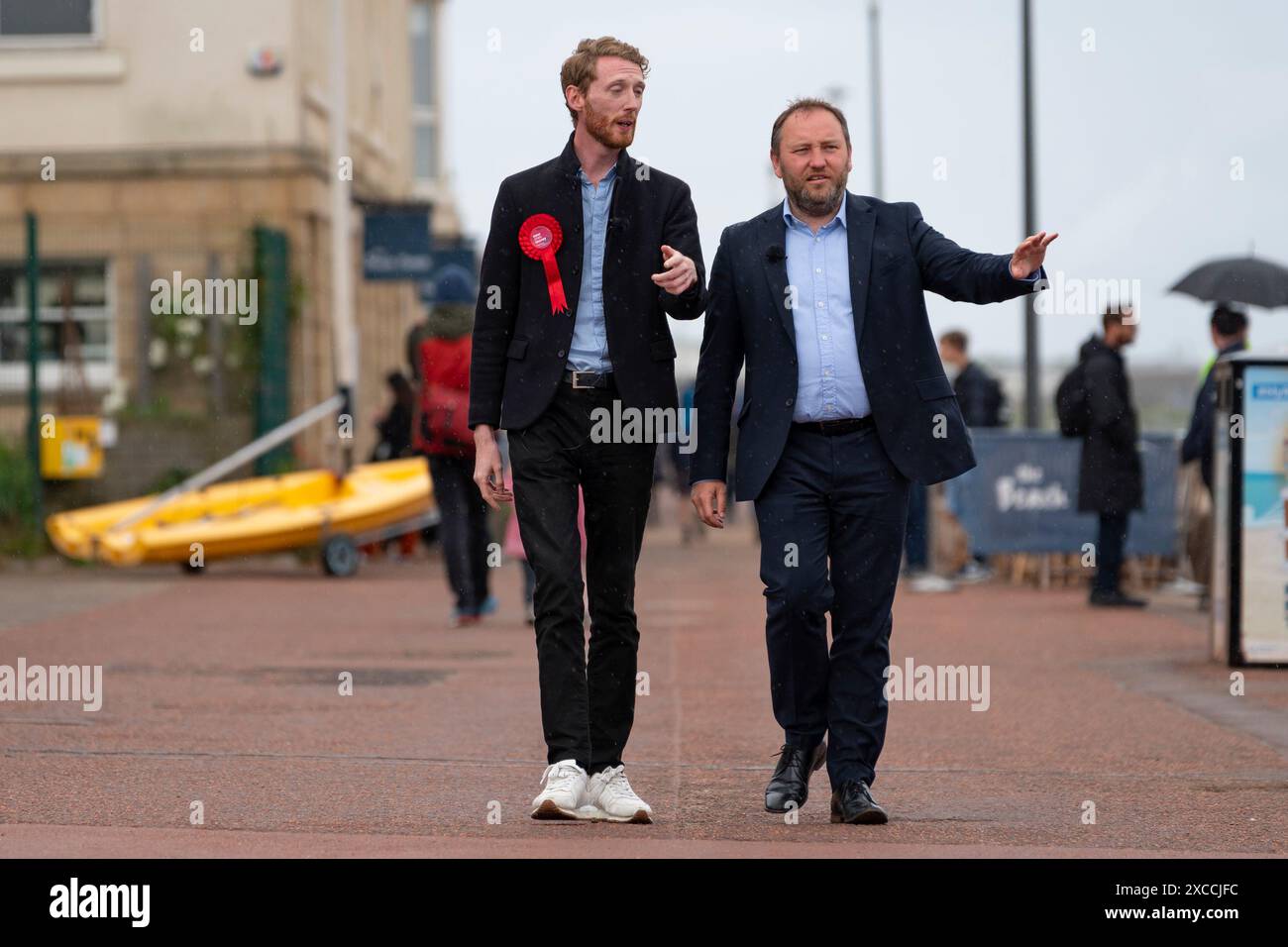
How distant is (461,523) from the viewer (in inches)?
521

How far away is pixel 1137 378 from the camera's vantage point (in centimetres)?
1938

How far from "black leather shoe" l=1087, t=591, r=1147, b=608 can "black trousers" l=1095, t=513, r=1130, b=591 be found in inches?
1.4

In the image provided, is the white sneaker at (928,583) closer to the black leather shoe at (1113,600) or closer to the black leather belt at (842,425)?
the black leather shoe at (1113,600)

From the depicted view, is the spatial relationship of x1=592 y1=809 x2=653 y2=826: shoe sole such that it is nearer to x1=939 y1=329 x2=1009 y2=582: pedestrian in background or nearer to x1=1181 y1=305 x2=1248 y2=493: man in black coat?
x1=1181 y1=305 x2=1248 y2=493: man in black coat

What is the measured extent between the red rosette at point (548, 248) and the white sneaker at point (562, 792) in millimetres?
1247

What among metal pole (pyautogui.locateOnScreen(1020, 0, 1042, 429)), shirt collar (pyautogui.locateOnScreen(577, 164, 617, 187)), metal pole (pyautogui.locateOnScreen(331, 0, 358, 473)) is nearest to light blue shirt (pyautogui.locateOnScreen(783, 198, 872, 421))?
shirt collar (pyautogui.locateOnScreen(577, 164, 617, 187))

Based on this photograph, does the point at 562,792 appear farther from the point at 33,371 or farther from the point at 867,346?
the point at 33,371

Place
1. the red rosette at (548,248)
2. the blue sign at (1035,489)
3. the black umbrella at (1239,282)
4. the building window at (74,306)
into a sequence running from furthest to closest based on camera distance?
the building window at (74,306) < the blue sign at (1035,489) < the black umbrella at (1239,282) < the red rosette at (548,248)

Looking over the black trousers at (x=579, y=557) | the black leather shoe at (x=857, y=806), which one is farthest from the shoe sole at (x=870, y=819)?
the black trousers at (x=579, y=557)

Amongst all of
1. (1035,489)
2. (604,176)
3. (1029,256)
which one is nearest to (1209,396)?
(1035,489)

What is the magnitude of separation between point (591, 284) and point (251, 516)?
1199cm

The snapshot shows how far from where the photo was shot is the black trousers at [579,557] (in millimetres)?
6254

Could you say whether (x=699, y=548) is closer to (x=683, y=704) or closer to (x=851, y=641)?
(x=683, y=704)
